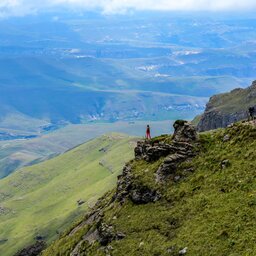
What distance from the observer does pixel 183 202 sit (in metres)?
57.9

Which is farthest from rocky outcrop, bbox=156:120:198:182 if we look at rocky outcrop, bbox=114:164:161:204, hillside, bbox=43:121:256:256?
rocky outcrop, bbox=114:164:161:204

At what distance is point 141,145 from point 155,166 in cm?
880

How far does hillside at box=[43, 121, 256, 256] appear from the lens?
4991cm

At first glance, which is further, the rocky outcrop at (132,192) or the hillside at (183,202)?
the rocky outcrop at (132,192)

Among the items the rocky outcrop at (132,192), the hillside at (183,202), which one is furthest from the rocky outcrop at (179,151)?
the rocky outcrop at (132,192)

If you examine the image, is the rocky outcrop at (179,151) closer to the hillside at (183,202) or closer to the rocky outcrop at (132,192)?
the hillside at (183,202)

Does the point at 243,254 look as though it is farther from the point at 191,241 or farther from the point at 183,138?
the point at 183,138

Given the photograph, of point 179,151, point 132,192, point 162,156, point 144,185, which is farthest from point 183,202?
point 162,156

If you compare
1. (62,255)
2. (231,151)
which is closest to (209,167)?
(231,151)

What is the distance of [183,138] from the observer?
6681 centimetres

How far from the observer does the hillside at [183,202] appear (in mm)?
49906

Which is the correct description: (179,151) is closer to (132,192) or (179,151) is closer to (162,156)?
(162,156)

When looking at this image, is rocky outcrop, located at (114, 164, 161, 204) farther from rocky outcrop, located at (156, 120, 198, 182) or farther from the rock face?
rocky outcrop, located at (156, 120, 198, 182)

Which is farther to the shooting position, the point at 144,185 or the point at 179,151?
the point at 179,151
